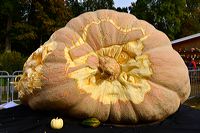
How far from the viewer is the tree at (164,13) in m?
48.8

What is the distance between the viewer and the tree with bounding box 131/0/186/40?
48.8 m

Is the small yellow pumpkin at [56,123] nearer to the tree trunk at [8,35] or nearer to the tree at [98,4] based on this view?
the tree trunk at [8,35]

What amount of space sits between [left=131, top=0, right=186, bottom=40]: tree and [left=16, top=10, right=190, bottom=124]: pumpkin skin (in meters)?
44.9

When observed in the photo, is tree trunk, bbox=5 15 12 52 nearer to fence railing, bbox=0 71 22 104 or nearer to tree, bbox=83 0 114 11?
tree, bbox=83 0 114 11

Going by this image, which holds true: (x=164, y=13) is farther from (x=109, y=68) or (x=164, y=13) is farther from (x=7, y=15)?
(x=109, y=68)

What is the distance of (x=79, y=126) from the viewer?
3350 millimetres

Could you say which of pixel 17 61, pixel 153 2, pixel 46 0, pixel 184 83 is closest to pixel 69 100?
pixel 184 83

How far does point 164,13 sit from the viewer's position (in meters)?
49.5

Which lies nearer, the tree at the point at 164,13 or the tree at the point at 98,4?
the tree at the point at 164,13

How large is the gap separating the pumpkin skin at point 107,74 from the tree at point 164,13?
44.9 metres

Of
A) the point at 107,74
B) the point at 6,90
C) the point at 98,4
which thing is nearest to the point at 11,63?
the point at 6,90

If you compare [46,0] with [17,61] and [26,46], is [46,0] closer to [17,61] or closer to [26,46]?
[26,46]

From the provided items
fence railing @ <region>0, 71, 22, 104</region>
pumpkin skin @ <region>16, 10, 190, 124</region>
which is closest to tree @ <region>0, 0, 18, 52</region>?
fence railing @ <region>0, 71, 22, 104</region>

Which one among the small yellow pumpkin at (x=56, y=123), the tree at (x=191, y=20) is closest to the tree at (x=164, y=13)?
the tree at (x=191, y=20)
